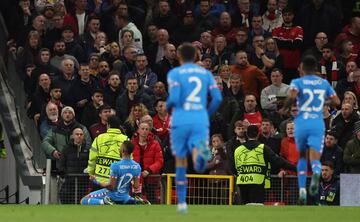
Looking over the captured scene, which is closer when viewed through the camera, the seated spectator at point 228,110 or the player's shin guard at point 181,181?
the player's shin guard at point 181,181

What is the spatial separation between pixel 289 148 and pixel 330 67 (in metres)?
3.52

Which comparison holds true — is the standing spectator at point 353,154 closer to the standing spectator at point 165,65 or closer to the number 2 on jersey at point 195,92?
the standing spectator at point 165,65

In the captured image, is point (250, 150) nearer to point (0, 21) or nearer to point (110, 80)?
point (110, 80)

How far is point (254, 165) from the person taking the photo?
24172 mm

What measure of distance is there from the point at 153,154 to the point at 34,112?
3.66 meters

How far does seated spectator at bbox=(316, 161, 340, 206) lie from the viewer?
79.4 ft

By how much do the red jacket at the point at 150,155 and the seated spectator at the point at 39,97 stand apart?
3.02 m

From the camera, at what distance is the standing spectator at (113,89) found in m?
26.8

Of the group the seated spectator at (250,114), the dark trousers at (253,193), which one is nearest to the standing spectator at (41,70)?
the seated spectator at (250,114)

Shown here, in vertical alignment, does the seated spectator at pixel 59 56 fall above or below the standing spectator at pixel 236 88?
above

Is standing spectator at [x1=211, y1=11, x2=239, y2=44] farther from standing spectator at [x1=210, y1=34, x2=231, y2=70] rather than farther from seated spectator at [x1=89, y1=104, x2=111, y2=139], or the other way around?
seated spectator at [x1=89, y1=104, x2=111, y2=139]

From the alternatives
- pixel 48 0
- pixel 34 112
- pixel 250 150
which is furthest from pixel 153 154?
pixel 48 0

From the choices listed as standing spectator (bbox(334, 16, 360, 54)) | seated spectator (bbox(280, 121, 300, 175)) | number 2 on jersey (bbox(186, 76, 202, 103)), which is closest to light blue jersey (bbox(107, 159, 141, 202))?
seated spectator (bbox(280, 121, 300, 175))

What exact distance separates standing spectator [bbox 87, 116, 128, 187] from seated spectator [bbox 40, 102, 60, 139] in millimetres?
2063
